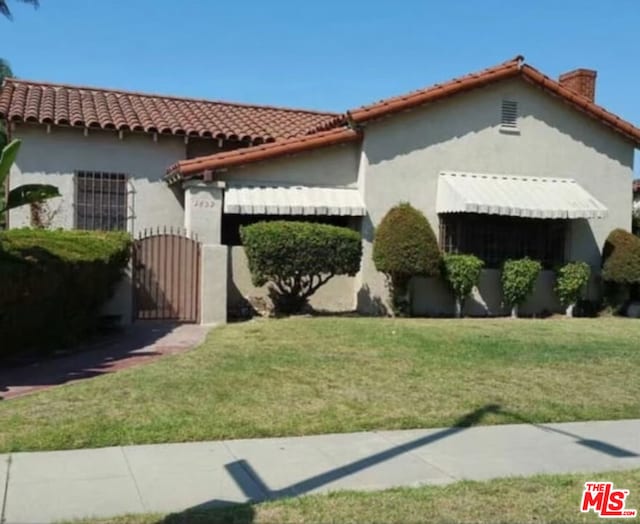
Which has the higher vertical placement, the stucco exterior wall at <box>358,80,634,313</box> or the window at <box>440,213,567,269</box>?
the stucco exterior wall at <box>358,80,634,313</box>

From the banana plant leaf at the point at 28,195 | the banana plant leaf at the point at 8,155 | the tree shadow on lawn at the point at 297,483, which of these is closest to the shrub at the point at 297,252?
the banana plant leaf at the point at 28,195

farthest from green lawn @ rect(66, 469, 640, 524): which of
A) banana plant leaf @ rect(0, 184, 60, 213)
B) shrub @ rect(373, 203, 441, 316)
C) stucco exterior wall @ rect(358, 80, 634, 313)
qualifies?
stucco exterior wall @ rect(358, 80, 634, 313)

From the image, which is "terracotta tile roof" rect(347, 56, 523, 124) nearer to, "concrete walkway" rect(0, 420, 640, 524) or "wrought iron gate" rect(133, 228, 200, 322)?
"wrought iron gate" rect(133, 228, 200, 322)

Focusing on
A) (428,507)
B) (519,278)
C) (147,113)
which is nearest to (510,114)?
(519,278)

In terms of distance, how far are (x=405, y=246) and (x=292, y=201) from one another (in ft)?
8.67

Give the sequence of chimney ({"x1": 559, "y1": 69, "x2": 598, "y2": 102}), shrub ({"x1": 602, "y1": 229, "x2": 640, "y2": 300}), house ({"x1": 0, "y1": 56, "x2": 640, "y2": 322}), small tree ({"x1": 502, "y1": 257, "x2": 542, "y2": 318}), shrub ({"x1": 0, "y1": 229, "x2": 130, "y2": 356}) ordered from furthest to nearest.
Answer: chimney ({"x1": 559, "y1": 69, "x2": 598, "y2": 102}) → shrub ({"x1": 602, "y1": 229, "x2": 640, "y2": 300}) → small tree ({"x1": 502, "y1": 257, "x2": 542, "y2": 318}) → house ({"x1": 0, "y1": 56, "x2": 640, "y2": 322}) → shrub ({"x1": 0, "y1": 229, "x2": 130, "y2": 356})

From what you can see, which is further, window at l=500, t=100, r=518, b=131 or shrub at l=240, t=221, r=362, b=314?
window at l=500, t=100, r=518, b=131

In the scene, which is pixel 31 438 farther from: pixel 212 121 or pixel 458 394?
pixel 212 121

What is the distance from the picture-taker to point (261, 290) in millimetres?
16703

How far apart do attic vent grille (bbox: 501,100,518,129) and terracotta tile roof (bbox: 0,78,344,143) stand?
403 centimetres

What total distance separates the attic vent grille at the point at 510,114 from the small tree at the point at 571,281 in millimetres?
3645

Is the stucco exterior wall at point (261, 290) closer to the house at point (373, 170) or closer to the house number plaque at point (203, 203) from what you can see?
the house at point (373, 170)

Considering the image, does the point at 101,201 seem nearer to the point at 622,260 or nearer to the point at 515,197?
the point at 515,197

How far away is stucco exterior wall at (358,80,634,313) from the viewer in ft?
56.5
